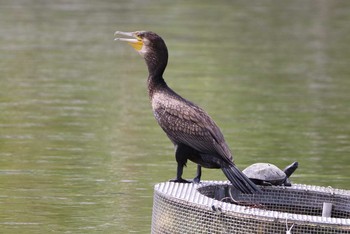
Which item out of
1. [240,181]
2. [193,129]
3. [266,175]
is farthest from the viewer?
[266,175]

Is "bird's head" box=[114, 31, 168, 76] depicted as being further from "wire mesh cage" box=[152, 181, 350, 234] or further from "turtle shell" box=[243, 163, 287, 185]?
"turtle shell" box=[243, 163, 287, 185]

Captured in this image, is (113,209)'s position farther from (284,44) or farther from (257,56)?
(284,44)

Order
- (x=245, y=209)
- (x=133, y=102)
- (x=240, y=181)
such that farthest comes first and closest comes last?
(x=133, y=102)
(x=240, y=181)
(x=245, y=209)

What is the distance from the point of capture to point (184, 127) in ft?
32.1

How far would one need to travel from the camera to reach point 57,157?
14375mm

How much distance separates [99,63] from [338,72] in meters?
4.18

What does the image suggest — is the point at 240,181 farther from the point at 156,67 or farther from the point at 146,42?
the point at 146,42

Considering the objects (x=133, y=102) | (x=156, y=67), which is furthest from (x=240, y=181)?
(x=133, y=102)

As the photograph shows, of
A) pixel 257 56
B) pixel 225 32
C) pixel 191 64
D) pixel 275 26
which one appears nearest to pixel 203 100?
pixel 191 64

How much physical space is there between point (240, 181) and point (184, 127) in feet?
2.01

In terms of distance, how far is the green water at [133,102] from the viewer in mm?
12453

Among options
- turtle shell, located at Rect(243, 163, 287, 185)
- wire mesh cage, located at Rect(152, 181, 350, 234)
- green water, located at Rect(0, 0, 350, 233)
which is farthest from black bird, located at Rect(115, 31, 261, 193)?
green water, located at Rect(0, 0, 350, 233)

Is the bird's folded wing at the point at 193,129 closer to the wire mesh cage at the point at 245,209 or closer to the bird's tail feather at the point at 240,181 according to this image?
the bird's tail feather at the point at 240,181

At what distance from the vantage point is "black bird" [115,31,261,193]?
9625 mm
